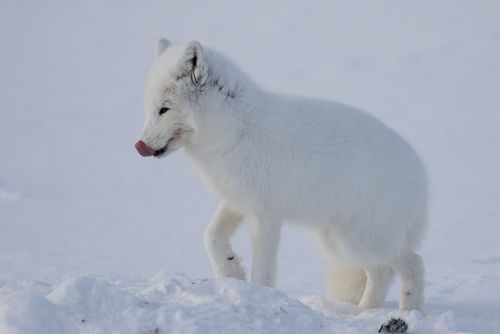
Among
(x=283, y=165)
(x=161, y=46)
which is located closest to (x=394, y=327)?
(x=283, y=165)

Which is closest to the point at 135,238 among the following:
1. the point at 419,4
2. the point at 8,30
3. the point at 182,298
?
the point at 182,298

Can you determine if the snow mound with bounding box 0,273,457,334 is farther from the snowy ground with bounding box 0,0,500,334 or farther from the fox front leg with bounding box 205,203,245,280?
the fox front leg with bounding box 205,203,245,280

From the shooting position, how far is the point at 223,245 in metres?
4.06

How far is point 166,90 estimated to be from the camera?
3.77m

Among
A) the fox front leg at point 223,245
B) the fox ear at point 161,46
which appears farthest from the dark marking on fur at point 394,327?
the fox ear at point 161,46

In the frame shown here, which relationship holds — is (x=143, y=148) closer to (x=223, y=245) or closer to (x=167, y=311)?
(x=223, y=245)

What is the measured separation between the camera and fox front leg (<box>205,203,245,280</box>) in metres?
4.04

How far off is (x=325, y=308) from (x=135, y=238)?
4.21 meters

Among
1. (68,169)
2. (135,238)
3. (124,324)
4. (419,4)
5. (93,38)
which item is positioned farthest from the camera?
(93,38)

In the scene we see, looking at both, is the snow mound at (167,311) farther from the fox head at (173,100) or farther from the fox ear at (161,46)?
the fox ear at (161,46)

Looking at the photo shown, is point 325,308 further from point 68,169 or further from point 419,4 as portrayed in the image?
point 419,4

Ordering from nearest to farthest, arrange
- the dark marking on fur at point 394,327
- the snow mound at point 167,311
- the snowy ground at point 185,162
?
the snow mound at point 167,311 < the snowy ground at point 185,162 < the dark marking on fur at point 394,327

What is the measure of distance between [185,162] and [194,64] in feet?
2.37

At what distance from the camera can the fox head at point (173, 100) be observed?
12.3 ft
